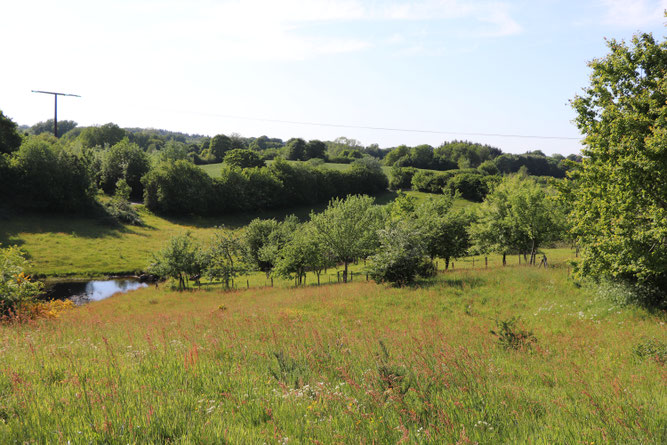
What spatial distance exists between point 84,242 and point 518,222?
5899 centimetres

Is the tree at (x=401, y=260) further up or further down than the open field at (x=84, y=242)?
further up

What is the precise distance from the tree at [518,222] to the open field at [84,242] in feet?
130

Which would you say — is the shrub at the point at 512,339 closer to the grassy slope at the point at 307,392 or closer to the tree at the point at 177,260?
the grassy slope at the point at 307,392

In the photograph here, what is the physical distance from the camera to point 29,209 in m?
60.5

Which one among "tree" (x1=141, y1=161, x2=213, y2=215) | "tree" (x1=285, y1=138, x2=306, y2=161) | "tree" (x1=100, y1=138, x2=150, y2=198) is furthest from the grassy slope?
"tree" (x1=285, y1=138, x2=306, y2=161)

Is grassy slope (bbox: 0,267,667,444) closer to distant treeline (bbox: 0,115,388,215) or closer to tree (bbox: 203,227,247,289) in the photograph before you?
tree (bbox: 203,227,247,289)

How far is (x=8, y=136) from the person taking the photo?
2751 inches

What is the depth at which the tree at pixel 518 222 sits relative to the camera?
34125 mm

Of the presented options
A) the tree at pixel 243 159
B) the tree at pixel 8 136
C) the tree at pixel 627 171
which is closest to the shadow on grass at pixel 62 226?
the tree at pixel 8 136

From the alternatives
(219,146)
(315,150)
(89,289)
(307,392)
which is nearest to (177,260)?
(89,289)

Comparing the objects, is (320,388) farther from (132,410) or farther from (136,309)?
(136,309)

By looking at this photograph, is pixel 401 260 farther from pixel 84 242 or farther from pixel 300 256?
pixel 84 242

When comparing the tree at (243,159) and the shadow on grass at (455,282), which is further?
the tree at (243,159)

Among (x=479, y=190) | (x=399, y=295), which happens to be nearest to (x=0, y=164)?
(x=399, y=295)
